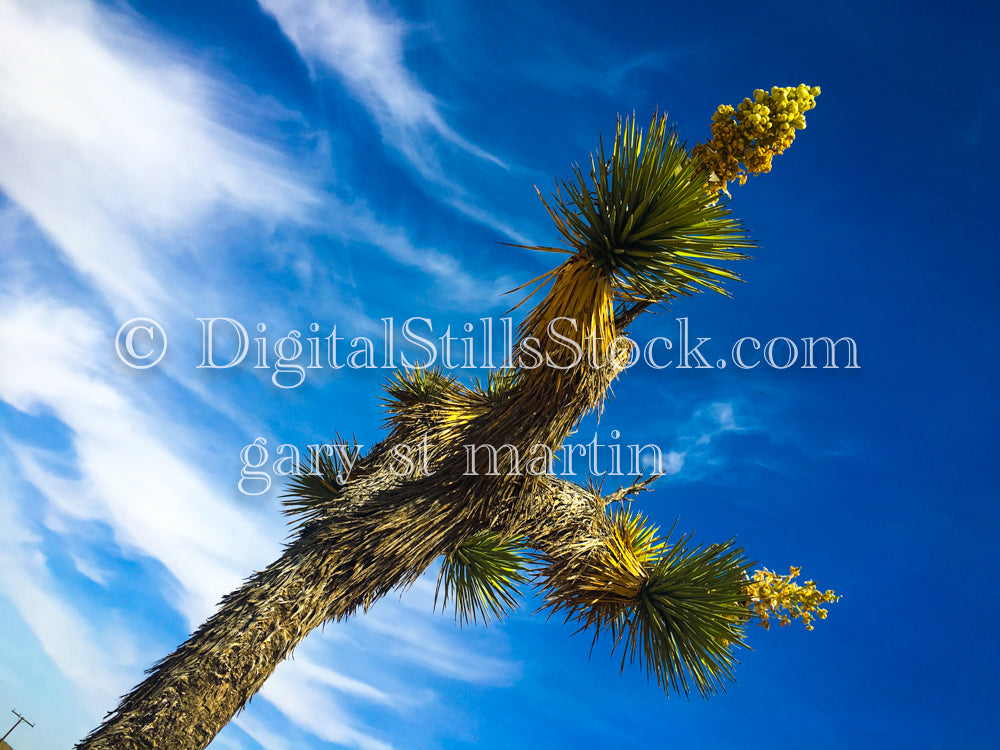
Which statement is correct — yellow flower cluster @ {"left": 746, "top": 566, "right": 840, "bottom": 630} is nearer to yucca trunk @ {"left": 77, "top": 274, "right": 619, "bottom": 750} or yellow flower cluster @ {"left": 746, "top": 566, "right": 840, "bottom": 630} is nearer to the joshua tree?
the joshua tree

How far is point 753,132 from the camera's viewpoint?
163 inches

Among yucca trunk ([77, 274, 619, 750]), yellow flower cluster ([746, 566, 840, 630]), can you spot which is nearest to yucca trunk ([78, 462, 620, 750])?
yucca trunk ([77, 274, 619, 750])

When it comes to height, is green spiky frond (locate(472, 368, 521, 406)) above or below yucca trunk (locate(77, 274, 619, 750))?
above

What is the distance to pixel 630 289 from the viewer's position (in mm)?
4289

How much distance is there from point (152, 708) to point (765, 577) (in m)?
4.66

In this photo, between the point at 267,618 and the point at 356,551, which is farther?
the point at 356,551

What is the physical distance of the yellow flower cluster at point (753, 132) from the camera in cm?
407

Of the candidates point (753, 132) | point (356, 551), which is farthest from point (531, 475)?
point (753, 132)

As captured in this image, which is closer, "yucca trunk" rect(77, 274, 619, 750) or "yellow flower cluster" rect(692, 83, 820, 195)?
"yucca trunk" rect(77, 274, 619, 750)

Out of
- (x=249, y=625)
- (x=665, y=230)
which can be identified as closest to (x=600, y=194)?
(x=665, y=230)

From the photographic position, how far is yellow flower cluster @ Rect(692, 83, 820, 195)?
13.4ft

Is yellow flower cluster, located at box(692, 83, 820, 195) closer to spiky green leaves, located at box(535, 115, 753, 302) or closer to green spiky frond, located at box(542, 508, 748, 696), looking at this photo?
spiky green leaves, located at box(535, 115, 753, 302)

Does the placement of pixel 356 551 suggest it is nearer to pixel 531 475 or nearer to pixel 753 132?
pixel 531 475

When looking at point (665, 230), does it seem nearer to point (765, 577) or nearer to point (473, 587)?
point (765, 577)
